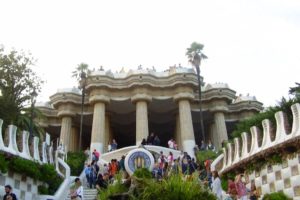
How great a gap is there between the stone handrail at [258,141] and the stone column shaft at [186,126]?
1752 cm

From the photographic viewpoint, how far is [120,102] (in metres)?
45.6

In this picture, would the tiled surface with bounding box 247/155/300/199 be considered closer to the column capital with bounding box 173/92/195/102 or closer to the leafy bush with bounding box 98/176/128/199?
the leafy bush with bounding box 98/176/128/199

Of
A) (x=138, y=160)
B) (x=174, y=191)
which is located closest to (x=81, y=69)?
(x=138, y=160)

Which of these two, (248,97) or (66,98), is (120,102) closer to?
(66,98)

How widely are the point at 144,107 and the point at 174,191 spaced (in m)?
33.9

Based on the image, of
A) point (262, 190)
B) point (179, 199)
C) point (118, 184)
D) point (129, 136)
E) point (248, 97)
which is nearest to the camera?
point (179, 199)

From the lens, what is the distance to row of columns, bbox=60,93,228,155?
138 ft

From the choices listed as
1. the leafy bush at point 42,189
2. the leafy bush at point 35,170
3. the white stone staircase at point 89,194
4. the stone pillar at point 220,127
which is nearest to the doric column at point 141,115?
the stone pillar at point 220,127

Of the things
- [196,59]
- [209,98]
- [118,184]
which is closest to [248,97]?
[209,98]

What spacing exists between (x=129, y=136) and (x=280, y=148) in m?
43.0

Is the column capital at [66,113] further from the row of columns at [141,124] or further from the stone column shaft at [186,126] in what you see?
the stone column shaft at [186,126]

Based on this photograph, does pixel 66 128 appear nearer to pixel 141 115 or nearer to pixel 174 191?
pixel 141 115

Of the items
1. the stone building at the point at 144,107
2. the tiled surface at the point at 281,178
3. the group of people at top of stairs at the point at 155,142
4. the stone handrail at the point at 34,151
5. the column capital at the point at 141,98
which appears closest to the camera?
the tiled surface at the point at 281,178

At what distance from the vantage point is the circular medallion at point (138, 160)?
82.0 ft
